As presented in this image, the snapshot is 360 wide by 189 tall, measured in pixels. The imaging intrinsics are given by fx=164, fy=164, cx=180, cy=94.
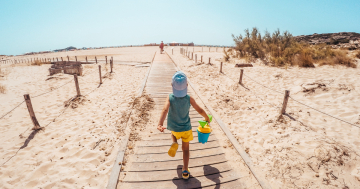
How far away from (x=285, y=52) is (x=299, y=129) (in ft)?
33.4

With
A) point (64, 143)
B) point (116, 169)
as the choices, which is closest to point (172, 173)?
point (116, 169)

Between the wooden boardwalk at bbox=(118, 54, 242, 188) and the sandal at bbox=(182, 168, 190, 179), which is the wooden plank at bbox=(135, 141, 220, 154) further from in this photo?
the sandal at bbox=(182, 168, 190, 179)

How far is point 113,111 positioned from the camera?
580cm

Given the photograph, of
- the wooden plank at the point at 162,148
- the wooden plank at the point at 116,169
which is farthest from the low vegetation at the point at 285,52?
the wooden plank at the point at 116,169

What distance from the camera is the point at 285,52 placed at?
12.2 meters

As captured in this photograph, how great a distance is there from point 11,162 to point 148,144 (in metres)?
2.79

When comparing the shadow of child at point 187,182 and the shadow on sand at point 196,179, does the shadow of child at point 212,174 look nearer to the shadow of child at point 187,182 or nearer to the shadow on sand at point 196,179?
the shadow on sand at point 196,179

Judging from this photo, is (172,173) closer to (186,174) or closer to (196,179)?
(186,174)

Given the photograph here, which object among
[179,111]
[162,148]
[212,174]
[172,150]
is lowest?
[212,174]

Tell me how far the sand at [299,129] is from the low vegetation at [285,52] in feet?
8.72

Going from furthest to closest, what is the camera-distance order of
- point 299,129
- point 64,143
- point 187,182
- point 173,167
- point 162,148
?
point 299,129
point 64,143
point 162,148
point 173,167
point 187,182

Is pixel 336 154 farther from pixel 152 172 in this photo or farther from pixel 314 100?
pixel 152 172

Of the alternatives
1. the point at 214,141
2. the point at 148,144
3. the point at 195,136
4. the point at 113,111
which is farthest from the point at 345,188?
the point at 113,111

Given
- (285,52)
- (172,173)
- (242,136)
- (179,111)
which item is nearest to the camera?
(179,111)
